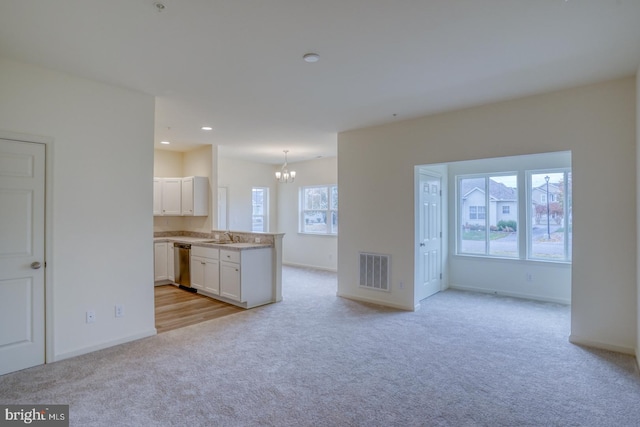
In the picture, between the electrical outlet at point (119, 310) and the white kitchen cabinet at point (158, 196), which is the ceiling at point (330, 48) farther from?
the white kitchen cabinet at point (158, 196)

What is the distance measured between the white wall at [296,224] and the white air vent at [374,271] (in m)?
2.69

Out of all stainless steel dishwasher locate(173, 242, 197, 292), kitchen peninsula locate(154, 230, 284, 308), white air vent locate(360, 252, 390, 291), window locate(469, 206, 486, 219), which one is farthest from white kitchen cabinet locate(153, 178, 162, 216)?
window locate(469, 206, 486, 219)

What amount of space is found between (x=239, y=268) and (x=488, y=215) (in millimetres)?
4294

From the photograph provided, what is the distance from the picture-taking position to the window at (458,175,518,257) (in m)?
5.59

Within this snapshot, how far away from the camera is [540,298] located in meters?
5.21

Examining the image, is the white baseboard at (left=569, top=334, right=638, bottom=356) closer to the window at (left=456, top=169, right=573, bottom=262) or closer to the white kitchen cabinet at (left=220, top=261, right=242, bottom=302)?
the window at (left=456, top=169, right=573, bottom=262)

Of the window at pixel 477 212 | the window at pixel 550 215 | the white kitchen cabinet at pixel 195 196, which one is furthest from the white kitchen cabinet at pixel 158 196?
the window at pixel 550 215

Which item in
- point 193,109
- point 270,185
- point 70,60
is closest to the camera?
point 70,60

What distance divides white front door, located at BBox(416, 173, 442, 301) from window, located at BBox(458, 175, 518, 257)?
59 centimetres

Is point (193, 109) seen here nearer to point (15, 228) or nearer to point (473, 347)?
point (15, 228)

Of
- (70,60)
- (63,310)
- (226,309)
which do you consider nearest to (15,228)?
(63,310)

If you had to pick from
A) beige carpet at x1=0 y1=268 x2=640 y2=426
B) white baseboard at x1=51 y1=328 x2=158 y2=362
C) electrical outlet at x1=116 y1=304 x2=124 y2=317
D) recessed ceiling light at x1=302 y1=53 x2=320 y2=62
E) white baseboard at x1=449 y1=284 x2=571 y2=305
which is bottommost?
beige carpet at x1=0 y1=268 x2=640 y2=426

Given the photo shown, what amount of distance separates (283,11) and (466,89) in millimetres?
2263

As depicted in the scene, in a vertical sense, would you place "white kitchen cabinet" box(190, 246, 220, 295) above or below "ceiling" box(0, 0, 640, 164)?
below
